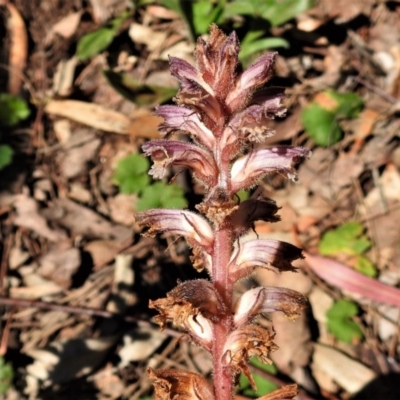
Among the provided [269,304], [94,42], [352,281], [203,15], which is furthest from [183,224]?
[94,42]

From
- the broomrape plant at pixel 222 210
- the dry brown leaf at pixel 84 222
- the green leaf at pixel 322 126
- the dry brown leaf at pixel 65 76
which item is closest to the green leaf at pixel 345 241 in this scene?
the green leaf at pixel 322 126

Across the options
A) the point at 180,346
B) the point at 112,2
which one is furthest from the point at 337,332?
the point at 112,2

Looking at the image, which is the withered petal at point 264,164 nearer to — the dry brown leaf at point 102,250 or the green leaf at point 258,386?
the green leaf at point 258,386

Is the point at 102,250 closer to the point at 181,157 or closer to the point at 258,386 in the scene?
the point at 258,386

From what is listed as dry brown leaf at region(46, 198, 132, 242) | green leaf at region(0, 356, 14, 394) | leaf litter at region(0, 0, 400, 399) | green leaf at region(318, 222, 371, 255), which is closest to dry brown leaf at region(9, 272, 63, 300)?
leaf litter at region(0, 0, 400, 399)

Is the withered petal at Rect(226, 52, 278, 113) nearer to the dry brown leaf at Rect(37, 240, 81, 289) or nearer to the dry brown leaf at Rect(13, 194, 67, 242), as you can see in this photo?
the dry brown leaf at Rect(37, 240, 81, 289)

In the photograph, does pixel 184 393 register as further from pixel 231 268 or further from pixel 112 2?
pixel 112 2
